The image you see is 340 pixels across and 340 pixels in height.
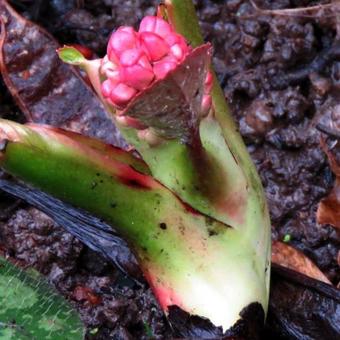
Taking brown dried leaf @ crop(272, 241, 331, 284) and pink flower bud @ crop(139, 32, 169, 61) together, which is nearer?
pink flower bud @ crop(139, 32, 169, 61)

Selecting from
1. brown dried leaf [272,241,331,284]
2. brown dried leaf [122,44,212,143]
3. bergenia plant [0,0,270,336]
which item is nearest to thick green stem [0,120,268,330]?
bergenia plant [0,0,270,336]

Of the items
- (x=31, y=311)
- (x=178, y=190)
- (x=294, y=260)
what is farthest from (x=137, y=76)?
(x=294, y=260)

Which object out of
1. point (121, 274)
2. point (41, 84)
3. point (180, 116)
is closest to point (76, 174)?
point (180, 116)

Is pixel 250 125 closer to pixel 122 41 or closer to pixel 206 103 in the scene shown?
pixel 206 103

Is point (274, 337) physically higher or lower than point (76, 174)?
lower

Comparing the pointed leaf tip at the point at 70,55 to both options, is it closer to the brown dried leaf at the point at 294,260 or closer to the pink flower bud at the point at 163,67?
the pink flower bud at the point at 163,67

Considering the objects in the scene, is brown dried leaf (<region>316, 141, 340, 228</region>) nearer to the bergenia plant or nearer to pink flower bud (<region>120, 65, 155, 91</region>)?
the bergenia plant

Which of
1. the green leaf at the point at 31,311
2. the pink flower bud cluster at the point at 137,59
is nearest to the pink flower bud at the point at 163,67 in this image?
the pink flower bud cluster at the point at 137,59

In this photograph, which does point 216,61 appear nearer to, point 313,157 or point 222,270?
point 313,157
